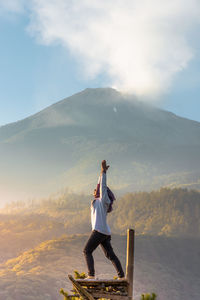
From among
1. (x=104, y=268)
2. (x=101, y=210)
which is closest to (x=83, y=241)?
(x=104, y=268)

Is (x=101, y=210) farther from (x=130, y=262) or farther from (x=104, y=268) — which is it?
(x=104, y=268)

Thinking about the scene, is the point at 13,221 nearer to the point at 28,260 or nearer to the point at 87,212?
the point at 87,212

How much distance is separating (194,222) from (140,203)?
2162cm

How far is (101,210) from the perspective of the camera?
694 cm

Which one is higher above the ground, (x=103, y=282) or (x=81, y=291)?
(x=103, y=282)

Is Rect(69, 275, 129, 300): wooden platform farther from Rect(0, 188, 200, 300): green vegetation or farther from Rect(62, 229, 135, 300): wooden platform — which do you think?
Rect(0, 188, 200, 300): green vegetation

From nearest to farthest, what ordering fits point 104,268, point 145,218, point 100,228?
point 100,228
point 104,268
point 145,218

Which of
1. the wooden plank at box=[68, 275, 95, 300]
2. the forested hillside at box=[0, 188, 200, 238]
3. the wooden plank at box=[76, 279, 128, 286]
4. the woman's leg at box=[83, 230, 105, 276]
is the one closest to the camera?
the wooden plank at box=[68, 275, 95, 300]

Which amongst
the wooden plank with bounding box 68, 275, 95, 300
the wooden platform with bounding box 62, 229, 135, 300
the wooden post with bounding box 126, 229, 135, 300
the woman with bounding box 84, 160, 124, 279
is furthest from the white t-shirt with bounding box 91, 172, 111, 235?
the wooden plank with bounding box 68, 275, 95, 300

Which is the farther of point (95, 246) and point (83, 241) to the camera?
point (83, 241)

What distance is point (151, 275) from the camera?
3964 inches

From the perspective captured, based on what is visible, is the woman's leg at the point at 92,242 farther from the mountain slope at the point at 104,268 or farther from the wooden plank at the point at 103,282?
the mountain slope at the point at 104,268

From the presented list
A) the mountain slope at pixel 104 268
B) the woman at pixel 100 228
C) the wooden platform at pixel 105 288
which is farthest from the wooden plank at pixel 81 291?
A: the mountain slope at pixel 104 268

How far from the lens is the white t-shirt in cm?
687
